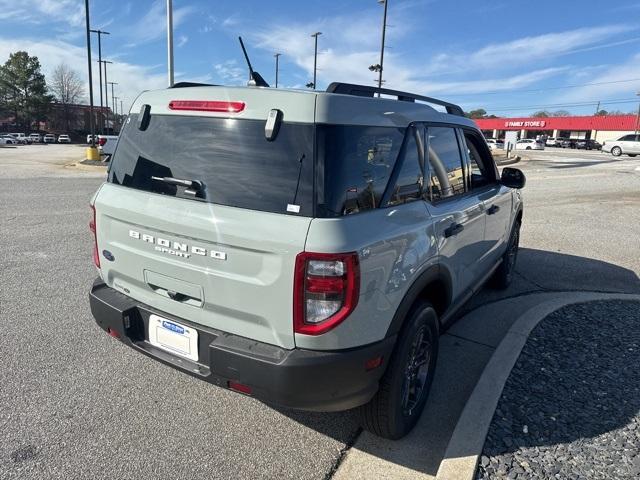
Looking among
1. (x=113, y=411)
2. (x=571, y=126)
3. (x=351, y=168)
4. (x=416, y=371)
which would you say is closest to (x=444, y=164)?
(x=351, y=168)

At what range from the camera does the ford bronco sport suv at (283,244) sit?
6.98 ft

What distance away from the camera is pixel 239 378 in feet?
7.35

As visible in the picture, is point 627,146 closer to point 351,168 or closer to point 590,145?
point 590,145

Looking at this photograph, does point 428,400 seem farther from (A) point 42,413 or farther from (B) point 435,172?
(A) point 42,413

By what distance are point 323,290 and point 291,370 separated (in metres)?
0.40

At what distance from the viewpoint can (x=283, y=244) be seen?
2080 mm

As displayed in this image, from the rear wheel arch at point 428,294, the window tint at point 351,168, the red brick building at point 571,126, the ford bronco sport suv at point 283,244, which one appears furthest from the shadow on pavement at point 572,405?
the red brick building at point 571,126

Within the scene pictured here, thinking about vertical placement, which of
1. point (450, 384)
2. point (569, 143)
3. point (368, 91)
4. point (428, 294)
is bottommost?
point (450, 384)

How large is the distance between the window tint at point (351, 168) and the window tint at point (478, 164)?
5.44ft

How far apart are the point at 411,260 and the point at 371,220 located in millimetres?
391

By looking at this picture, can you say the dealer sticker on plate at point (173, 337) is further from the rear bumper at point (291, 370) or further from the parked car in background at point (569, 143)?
the parked car in background at point (569, 143)

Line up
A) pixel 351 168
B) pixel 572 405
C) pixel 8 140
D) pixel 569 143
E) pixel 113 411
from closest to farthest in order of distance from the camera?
pixel 351 168
pixel 113 411
pixel 572 405
pixel 8 140
pixel 569 143

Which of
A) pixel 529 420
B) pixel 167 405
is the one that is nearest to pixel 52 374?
pixel 167 405

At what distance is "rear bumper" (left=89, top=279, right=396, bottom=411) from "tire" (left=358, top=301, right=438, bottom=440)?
0.13m
